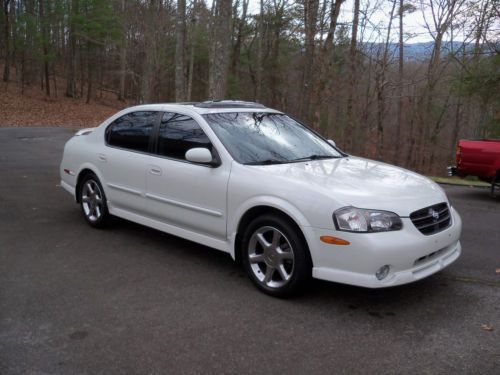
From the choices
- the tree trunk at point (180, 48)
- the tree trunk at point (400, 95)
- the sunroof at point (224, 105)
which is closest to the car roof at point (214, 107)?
the sunroof at point (224, 105)

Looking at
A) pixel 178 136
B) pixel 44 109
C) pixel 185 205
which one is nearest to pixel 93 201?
pixel 178 136

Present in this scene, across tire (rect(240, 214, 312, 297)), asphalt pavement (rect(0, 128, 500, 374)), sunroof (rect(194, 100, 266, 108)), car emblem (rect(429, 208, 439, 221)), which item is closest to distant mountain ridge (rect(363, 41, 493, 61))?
sunroof (rect(194, 100, 266, 108))

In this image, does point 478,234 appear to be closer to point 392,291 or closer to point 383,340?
point 392,291

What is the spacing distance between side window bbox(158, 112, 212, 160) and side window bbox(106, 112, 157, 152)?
0.83ft

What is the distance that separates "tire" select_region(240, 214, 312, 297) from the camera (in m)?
4.03

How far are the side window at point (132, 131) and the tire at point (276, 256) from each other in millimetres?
1934

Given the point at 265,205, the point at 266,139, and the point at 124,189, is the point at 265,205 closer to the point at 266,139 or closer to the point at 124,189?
the point at 266,139

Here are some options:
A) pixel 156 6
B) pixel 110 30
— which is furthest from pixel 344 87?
pixel 110 30

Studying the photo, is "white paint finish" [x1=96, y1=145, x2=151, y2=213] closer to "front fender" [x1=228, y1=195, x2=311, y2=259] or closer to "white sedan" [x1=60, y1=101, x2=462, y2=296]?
"white sedan" [x1=60, y1=101, x2=462, y2=296]

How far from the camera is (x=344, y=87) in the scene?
30.6m

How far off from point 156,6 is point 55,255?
22259 millimetres

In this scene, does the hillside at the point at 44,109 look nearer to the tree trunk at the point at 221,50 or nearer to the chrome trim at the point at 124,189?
the tree trunk at the point at 221,50

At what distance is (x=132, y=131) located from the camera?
5.90 metres

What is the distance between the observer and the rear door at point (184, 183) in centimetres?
469
